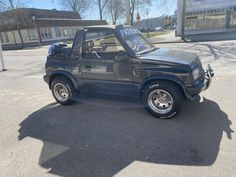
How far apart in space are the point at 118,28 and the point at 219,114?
2849mm

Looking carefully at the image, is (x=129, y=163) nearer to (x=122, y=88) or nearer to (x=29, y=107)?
(x=122, y=88)

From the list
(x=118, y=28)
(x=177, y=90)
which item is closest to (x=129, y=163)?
(x=177, y=90)

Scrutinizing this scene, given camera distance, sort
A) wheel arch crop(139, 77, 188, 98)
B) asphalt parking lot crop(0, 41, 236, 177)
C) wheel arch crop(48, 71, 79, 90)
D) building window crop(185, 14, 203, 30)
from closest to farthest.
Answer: asphalt parking lot crop(0, 41, 236, 177), wheel arch crop(139, 77, 188, 98), wheel arch crop(48, 71, 79, 90), building window crop(185, 14, 203, 30)

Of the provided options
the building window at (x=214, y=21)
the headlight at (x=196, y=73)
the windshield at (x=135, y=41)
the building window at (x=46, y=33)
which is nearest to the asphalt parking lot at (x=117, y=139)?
the headlight at (x=196, y=73)

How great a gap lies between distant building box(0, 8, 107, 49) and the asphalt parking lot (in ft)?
115

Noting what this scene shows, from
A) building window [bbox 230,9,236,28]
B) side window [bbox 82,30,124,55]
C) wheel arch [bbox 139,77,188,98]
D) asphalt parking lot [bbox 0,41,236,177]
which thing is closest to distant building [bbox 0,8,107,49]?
building window [bbox 230,9,236,28]

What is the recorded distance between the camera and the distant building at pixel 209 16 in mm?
27406

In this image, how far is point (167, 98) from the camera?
14.5 feet

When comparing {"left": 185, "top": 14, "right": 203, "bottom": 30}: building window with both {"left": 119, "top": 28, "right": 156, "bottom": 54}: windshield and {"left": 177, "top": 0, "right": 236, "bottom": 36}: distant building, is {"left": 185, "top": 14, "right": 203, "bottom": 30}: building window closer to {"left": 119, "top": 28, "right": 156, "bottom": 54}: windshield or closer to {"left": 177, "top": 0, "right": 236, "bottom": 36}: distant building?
{"left": 177, "top": 0, "right": 236, "bottom": 36}: distant building

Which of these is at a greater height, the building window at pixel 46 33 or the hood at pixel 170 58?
the building window at pixel 46 33

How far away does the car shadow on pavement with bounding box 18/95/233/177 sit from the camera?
3211mm

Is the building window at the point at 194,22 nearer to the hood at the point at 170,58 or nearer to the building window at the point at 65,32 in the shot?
the building window at the point at 65,32

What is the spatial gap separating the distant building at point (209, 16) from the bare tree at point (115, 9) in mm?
26484

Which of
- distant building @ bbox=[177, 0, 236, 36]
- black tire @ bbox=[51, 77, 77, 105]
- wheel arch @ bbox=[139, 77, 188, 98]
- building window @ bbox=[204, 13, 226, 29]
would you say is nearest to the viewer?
wheel arch @ bbox=[139, 77, 188, 98]
